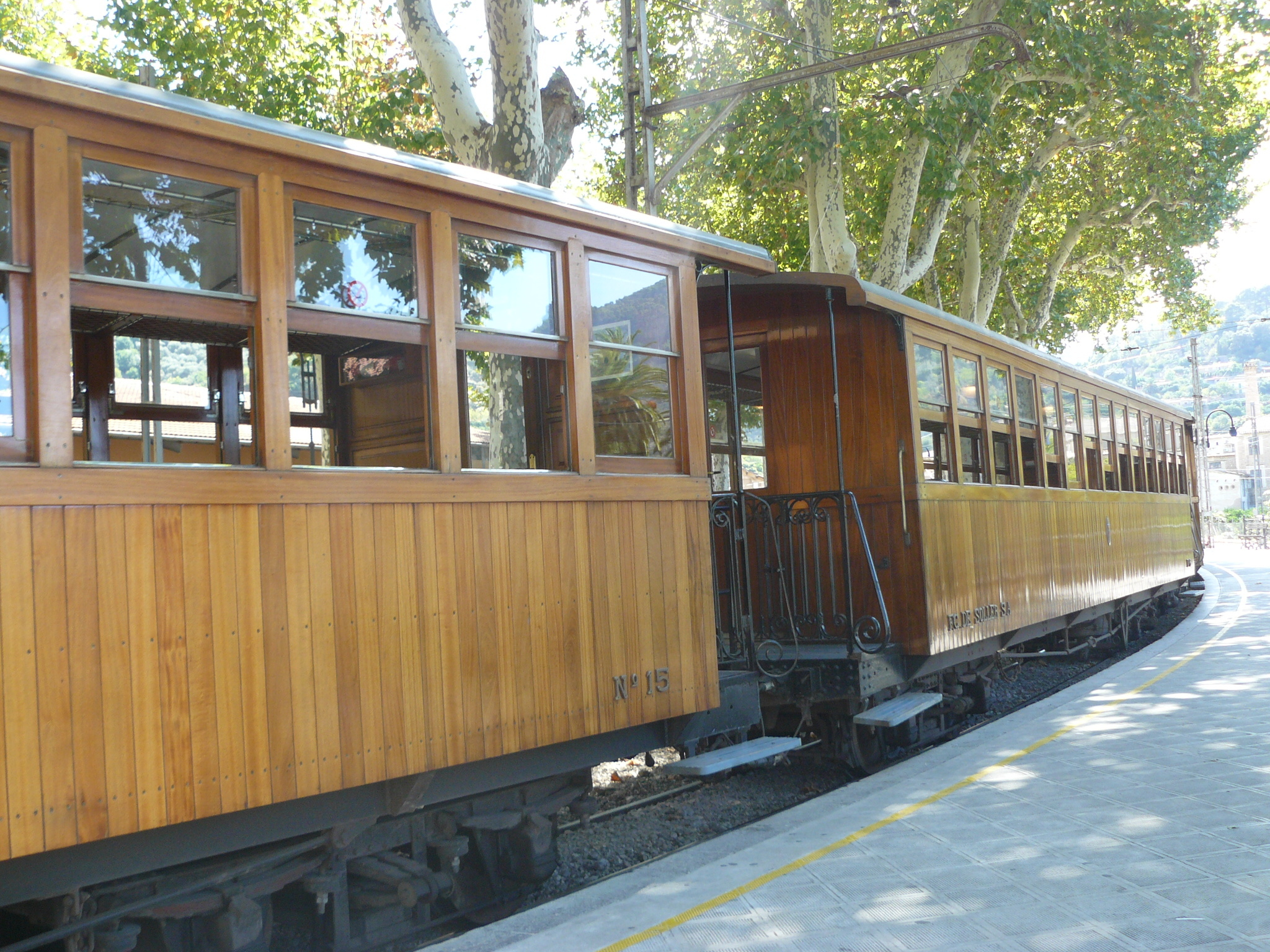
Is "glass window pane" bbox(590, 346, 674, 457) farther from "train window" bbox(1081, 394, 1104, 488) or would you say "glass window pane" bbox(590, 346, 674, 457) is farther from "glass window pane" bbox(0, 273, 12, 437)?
"train window" bbox(1081, 394, 1104, 488)

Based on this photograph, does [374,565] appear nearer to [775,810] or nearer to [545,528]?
[545,528]

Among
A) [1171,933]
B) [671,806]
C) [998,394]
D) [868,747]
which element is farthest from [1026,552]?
[1171,933]

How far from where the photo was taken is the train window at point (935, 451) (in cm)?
772

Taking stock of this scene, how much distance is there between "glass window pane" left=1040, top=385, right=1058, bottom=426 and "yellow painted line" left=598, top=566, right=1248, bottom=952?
261 centimetres

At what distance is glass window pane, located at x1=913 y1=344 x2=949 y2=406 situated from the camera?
772cm

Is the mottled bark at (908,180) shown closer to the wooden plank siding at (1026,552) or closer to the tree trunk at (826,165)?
the tree trunk at (826,165)

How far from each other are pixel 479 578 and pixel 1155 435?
13.4 meters

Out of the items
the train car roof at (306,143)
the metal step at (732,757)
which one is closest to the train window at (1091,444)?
the metal step at (732,757)

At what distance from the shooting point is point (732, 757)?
5691 millimetres

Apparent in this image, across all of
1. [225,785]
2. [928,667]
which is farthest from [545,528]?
[928,667]

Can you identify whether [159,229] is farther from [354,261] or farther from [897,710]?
[897,710]

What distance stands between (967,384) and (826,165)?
609cm

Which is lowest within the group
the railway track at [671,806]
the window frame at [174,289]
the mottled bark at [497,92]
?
the railway track at [671,806]

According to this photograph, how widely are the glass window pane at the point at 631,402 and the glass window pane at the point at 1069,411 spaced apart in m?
6.66
